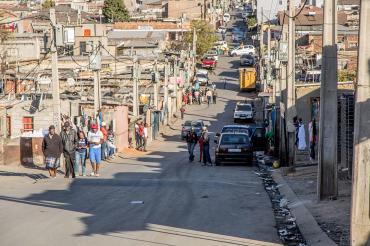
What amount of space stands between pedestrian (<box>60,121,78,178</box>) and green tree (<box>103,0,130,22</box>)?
111 meters

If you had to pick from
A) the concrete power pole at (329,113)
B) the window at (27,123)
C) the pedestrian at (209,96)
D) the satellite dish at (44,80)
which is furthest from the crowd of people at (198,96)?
the concrete power pole at (329,113)

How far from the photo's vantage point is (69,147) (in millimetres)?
24625

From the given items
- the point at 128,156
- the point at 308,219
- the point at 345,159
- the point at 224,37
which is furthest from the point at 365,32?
the point at 224,37

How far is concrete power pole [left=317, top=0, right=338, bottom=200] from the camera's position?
17859 millimetres

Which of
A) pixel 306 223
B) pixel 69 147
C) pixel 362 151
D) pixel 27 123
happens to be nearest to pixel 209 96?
pixel 27 123

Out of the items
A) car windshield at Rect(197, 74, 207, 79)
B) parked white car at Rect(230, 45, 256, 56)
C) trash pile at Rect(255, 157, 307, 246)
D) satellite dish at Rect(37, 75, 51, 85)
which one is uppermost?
parked white car at Rect(230, 45, 256, 56)

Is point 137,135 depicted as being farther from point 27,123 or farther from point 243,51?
point 243,51

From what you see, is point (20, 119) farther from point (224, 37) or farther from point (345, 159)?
point (224, 37)

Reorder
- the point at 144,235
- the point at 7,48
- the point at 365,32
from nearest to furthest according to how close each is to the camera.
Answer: the point at 365,32 < the point at 144,235 < the point at 7,48

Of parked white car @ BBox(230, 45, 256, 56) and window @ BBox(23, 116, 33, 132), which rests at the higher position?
parked white car @ BBox(230, 45, 256, 56)

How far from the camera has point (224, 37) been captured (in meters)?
160

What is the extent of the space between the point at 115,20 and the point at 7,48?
207 ft

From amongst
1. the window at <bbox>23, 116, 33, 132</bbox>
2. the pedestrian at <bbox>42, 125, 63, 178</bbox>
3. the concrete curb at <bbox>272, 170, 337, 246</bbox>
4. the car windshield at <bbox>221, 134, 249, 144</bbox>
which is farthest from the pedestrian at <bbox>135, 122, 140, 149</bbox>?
the concrete curb at <bbox>272, 170, 337, 246</bbox>

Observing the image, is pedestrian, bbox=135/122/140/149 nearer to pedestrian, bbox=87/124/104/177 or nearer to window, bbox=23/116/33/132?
window, bbox=23/116/33/132
